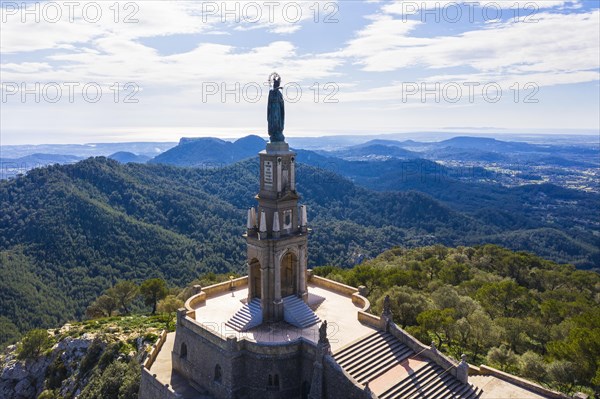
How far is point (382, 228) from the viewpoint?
177375mm

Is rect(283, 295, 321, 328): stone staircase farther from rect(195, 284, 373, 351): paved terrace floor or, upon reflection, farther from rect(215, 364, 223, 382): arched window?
rect(215, 364, 223, 382): arched window

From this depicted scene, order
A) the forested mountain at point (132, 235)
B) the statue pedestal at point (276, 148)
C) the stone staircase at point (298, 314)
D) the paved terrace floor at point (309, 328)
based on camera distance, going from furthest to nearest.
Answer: the forested mountain at point (132, 235)
the statue pedestal at point (276, 148)
the stone staircase at point (298, 314)
the paved terrace floor at point (309, 328)

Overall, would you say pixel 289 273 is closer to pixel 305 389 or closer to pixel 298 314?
pixel 298 314

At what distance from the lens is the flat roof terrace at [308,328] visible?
2647 centimetres

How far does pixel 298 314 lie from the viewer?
1114 inches

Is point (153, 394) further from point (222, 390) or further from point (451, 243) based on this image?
point (451, 243)

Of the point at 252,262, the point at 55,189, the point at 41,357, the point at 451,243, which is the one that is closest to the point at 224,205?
the point at 55,189

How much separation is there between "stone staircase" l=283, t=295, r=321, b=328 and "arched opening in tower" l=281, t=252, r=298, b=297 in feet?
3.34

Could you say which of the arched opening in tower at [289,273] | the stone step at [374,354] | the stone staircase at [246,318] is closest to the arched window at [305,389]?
the stone step at [374,354]

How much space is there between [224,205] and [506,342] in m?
147

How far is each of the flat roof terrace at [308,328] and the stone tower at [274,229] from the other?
176 cm

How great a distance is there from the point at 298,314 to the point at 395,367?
7.02 meters

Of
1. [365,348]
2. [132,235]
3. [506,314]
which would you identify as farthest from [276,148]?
[132,235]

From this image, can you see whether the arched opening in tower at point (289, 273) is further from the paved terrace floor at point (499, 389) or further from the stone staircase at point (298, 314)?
the paved terrace floor at point (499, 389)
